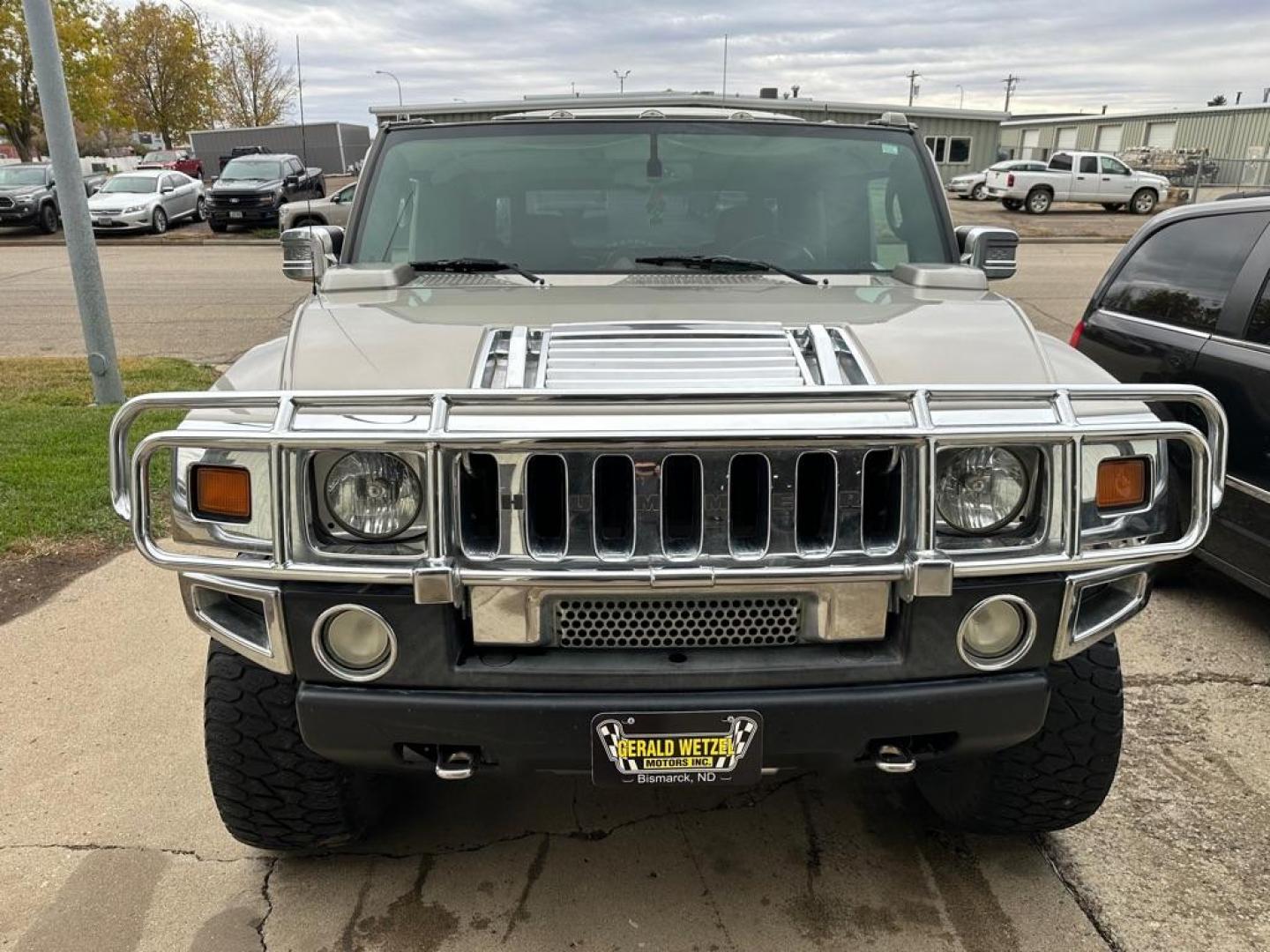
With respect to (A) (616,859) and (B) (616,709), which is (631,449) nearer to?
(B) (616,709)

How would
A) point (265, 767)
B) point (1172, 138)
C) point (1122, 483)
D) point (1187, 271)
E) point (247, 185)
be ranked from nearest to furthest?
point (1122, 483) < point (265, 767) < point (1187, 271) < point (247, 185) < point (1172, 138)

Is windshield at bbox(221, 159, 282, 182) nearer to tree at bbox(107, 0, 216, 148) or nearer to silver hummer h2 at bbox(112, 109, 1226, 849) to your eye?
silver hummer h2 at bbox(112, 109, 1226, 849)

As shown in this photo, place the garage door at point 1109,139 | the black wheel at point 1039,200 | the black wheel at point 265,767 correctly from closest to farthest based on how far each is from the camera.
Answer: the black wheel at point 265,767 < the black wheel at point 1039,200 < the garage door at point 1109,139

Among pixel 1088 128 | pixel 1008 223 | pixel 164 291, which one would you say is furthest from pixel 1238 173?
pixel 164 291

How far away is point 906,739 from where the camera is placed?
2258 mm

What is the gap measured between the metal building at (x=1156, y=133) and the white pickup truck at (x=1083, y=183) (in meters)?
10.1

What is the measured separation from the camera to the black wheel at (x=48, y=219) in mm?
22453

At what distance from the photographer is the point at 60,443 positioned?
251 inches

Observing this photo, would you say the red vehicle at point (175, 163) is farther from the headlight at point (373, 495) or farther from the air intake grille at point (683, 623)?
the air intake grille at point (683, 623)

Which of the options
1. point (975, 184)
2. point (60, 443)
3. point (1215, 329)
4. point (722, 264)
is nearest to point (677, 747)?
point (722, 264)

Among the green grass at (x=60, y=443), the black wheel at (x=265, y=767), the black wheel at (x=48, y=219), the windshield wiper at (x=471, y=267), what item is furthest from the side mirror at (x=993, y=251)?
the black wheel at (x=48, y=219)

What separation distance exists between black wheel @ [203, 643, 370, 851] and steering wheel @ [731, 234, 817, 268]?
78.2 inches

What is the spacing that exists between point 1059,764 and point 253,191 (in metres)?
23.2

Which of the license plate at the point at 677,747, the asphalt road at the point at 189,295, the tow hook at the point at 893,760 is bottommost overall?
the asphalt road at the point at 189,295
